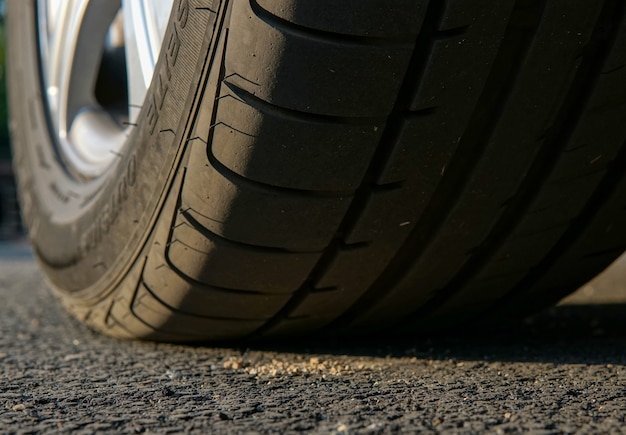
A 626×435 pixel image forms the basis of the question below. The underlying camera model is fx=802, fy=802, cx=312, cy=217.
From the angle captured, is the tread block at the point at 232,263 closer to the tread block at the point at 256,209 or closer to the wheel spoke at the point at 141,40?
the tread block at the point at 256,209

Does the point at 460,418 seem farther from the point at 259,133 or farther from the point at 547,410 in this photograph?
the point at 259,133

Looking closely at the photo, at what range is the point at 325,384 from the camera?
1.23 meters

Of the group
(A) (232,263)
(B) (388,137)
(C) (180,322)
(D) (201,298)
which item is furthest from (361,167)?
(C) (180,322)

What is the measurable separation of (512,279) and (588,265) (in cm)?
16

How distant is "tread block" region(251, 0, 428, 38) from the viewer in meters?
1.01

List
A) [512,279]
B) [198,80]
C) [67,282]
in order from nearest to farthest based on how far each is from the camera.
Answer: [198,80]
[512,279]
[67,282]

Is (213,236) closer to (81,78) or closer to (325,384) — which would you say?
(325,384)

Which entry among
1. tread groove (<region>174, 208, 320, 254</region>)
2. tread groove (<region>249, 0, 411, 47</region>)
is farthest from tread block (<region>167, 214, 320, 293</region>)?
tread groove (<region>249, 0, 411, 47</region>)

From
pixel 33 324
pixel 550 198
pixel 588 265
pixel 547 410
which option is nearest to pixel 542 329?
pixel 588 265

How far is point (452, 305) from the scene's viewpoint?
4.99 feet

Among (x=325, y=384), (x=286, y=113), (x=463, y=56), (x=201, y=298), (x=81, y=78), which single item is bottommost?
(x=325, y=384)

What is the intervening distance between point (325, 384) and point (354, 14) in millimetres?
558

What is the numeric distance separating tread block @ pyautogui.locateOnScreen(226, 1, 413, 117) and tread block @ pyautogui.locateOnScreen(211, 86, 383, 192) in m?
0.02

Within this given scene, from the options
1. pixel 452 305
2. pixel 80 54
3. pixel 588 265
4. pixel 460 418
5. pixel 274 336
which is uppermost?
pixel 80 54
